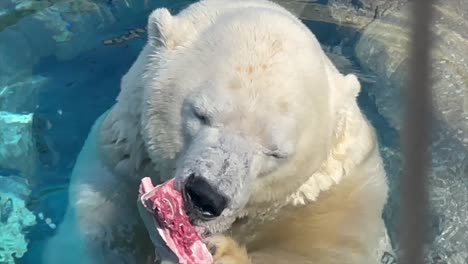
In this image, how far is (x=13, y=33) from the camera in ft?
13.6

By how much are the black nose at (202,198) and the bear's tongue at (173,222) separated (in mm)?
42

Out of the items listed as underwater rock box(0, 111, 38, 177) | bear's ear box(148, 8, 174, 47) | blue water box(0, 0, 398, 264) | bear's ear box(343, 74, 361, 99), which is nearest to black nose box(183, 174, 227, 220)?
bear's ear box(148, 8, 174, 47)

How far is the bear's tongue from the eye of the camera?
1.91m

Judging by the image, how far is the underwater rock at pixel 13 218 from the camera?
9.68 feet

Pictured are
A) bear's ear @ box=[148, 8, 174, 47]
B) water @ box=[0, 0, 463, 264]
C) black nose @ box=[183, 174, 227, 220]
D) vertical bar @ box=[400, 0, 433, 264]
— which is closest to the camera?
vertical bar @ box=[400, 0, 433, 264]

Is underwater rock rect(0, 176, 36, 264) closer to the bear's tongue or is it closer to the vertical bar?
the bear's tongue

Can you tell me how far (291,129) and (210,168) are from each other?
40 cm

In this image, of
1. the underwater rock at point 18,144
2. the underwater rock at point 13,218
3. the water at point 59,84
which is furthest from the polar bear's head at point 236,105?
the underwater rock at point 18,144

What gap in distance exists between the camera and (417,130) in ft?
1.21

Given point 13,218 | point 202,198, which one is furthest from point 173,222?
point 13,218

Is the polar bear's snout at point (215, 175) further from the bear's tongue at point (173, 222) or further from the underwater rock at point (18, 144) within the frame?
the underwater rock at point (18, 144)

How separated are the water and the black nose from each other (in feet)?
3.69

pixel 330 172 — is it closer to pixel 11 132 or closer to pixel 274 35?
pixel 274 35

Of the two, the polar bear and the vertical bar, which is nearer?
the vertical bar
